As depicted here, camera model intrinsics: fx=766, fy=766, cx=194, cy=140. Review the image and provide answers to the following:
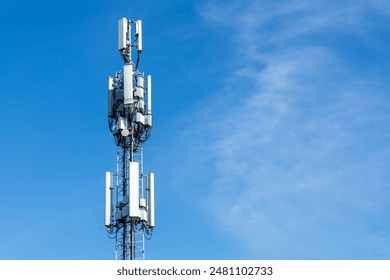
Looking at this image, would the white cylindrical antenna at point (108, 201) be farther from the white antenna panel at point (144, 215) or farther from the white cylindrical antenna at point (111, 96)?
the white cylindrical antenna at point (111, 96)

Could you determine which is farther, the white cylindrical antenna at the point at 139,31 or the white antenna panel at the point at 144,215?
the white cylindrical antenna at the point at 139,31

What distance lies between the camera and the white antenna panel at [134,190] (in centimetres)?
7169

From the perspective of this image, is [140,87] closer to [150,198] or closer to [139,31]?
[139,31]

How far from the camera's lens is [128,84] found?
3000 inches

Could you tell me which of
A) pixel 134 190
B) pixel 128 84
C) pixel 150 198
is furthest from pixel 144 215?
pixel 128 84

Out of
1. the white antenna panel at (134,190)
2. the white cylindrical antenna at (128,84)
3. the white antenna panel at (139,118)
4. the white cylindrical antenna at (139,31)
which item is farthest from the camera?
the white cylindrical antenna at (139,31)

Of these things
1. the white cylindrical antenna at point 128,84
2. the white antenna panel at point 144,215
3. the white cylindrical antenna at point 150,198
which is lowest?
the white antenna panel at point 144,215

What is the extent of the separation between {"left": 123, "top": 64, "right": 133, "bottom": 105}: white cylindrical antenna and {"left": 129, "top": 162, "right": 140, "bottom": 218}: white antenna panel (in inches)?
263

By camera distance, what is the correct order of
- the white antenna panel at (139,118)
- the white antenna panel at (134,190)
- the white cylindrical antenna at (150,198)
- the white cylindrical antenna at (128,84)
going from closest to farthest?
the white antenna panel at (134,190) → the white cylindrical antenna at (150,198) → the white cylindrical antenna at (128,84) → the white antenna panel at (139,118)

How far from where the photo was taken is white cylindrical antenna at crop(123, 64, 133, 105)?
248 feet

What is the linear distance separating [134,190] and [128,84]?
11.1m

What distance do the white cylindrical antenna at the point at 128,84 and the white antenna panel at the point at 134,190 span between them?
667cm

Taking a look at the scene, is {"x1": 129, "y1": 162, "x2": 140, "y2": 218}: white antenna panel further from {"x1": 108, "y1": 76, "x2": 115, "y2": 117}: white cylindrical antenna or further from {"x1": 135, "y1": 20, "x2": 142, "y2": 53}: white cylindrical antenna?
{"x1": 135, "y1": 20, "x2": 142, "y2": 53}: white cylindrical antenna

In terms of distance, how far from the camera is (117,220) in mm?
73500
